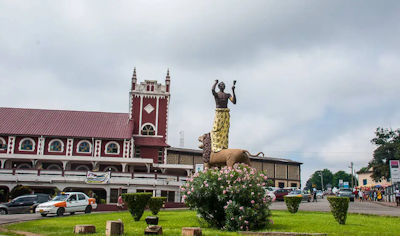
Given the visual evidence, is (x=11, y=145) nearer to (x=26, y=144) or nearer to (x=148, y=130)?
(x=26, y=144)

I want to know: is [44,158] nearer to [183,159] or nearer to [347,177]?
[183,159]

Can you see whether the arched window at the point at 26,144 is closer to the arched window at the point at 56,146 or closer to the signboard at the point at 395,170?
the arched window at the point at 56,146

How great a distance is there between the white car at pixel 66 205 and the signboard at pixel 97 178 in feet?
26.8

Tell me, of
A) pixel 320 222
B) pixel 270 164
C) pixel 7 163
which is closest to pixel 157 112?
pixel 7 163

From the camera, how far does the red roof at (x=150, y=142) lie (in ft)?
141

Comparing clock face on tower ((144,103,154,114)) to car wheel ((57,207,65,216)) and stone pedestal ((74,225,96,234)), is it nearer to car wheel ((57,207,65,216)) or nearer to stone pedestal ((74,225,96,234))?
car wheel ((57,207,65,216))

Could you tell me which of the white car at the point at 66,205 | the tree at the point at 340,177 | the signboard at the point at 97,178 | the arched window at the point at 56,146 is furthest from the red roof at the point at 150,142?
the tree at the point at 340,177

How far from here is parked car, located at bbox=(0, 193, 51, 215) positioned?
2503 centimetres

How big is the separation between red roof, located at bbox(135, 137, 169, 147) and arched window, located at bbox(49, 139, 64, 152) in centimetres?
788

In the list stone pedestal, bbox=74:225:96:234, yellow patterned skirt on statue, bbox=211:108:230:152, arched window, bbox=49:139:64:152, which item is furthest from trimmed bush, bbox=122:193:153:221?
arched window, bbox=49:139:64:152

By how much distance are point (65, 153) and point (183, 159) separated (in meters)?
17.6

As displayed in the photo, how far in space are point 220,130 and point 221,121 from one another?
461 millimetres

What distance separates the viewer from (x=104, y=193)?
121ft

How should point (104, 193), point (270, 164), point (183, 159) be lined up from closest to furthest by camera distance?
point (104, 193)
point (183, 159)
point (270, 164)
